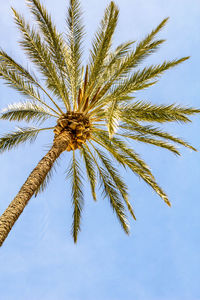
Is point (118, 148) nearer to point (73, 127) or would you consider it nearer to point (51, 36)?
point (73, 127)

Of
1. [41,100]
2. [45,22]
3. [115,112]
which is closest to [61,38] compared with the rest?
[45,22]

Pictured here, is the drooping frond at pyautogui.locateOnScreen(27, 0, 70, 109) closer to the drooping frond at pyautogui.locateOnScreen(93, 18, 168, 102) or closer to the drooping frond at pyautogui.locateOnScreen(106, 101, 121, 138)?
the drooping frond at pyautogui.locateOnScreen(93, 18, 168, 102)

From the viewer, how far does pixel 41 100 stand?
28.8ft

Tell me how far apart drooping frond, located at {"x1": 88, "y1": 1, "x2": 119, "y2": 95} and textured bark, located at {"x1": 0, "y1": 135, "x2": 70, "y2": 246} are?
2192 millimetres

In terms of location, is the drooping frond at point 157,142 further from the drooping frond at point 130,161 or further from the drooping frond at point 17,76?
the drooping frond at point 17,76

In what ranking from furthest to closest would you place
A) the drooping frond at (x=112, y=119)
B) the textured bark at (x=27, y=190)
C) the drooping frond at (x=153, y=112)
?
the drooping frond at (x=153, y=112) < the drooping frond at (x=112, y=119) < the textured bark at (x=27, y=190)

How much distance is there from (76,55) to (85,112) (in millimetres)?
1677

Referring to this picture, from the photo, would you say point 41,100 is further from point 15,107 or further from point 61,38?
point 61,38

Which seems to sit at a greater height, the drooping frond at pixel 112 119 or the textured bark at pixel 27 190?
the drooping frond at pixel 112 119

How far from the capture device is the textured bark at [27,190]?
5.25m

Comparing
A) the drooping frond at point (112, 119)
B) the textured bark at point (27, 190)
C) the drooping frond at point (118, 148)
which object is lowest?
the textured bark at point (27, 190)

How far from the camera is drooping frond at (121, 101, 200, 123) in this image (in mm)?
7910

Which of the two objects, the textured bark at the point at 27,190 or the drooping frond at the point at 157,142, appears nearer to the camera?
the textured bark at the point at 27,190

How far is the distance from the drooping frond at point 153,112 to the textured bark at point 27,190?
70.8 inches
